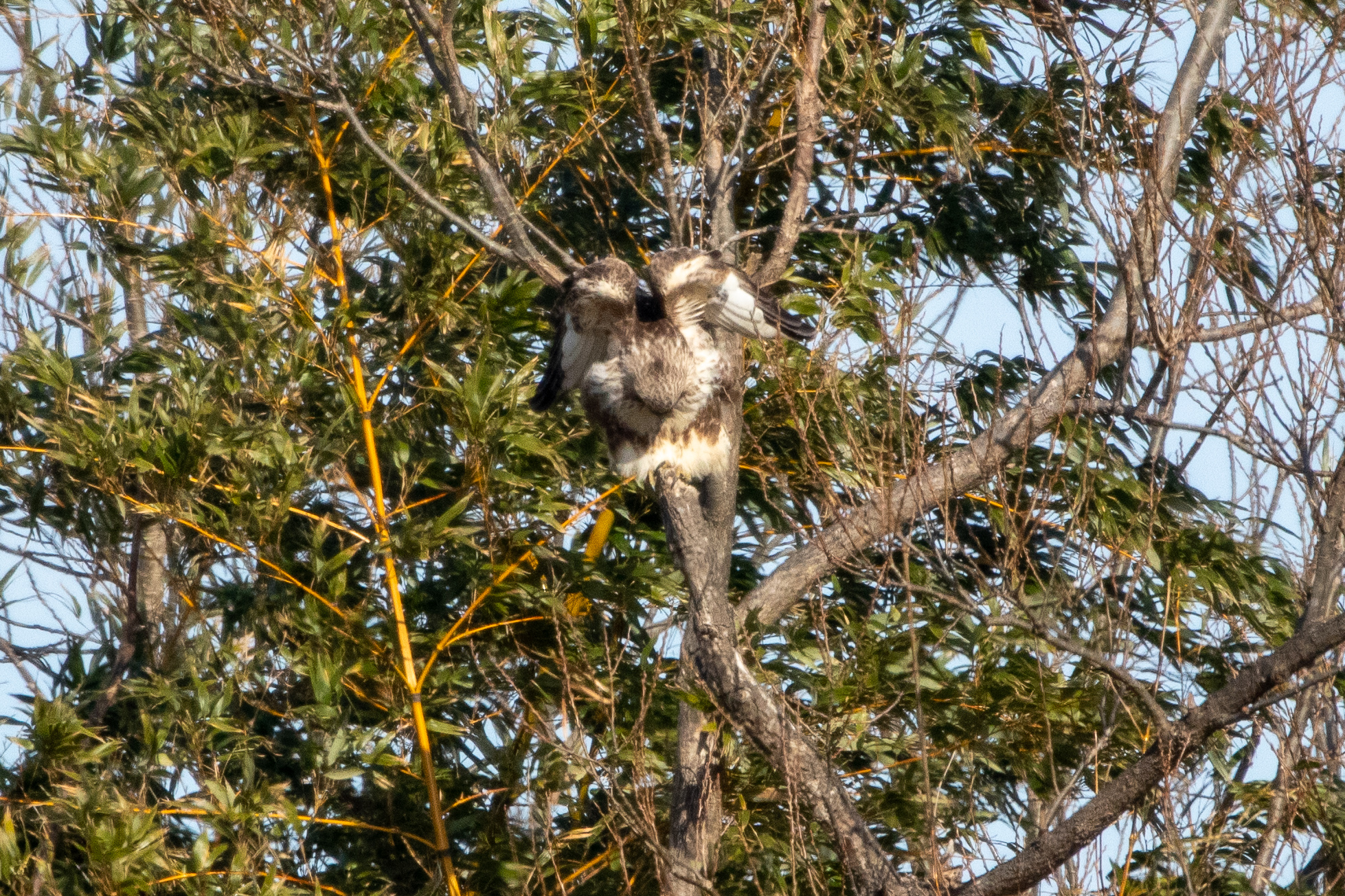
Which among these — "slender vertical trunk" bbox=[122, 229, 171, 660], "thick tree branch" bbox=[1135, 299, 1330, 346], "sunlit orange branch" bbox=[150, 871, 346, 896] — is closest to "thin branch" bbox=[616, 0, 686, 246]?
"thick tree branch" bbox=[1135, 299, 1330, 346]

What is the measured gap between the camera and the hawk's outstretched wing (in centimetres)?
386

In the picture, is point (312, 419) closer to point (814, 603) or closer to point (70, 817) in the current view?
point (70, 817)

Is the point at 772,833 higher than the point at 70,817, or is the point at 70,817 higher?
the point at 70,817

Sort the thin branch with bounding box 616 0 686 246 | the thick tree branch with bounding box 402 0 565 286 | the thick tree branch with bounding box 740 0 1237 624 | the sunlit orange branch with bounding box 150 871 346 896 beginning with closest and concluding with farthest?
1. the thick tree branch with bounding box 402 0 565 286
2. the sunlit orange branch with bounding box 150 871 346 896
3. the thick tree branch with bounding box 740 0 1237 624
4. the thin branch with bounding box 616 0 686 246

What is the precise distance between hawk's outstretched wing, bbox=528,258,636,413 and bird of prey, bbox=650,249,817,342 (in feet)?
0.38

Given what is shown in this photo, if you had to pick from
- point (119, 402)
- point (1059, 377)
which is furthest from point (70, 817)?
point (1059, 377)

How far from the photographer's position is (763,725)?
3684 mm

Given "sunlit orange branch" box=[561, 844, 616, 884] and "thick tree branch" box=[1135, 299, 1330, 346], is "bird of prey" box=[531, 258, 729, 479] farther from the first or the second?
"thick tree branch" box=[1135, 299, 1330, 346]

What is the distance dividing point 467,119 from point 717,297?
3.10ft

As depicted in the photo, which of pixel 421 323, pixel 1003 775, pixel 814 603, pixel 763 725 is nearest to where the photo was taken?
pixel 763 725

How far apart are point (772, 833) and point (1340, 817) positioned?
6.26 ft

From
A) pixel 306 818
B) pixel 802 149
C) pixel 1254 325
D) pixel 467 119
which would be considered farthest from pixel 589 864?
pixel 1254 325

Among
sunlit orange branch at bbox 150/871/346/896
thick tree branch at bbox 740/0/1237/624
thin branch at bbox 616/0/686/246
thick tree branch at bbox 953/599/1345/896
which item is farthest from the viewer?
thin branch at bbox 616/0/686/246

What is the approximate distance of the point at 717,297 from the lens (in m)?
4.11
